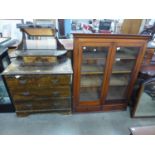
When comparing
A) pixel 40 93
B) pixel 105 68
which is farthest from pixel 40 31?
pixel 105 68

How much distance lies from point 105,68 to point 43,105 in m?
1.08

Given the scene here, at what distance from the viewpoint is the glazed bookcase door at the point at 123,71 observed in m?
1.83

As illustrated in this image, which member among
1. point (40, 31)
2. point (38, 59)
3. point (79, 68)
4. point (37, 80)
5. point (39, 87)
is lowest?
point (39, 87)

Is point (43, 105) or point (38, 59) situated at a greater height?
point (38, 59)

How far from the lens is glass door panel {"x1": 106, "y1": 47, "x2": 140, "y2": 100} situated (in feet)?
6.10

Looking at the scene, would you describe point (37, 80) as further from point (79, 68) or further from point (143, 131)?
point (143, 131)

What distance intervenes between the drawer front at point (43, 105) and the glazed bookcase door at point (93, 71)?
11.3 inches

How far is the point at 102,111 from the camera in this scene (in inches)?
88.6

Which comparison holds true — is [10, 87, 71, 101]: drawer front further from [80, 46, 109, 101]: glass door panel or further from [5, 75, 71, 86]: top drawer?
[80, 46, 109, 101]: glass door panel

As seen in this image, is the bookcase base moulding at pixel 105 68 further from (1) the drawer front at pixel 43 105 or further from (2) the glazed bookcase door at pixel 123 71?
(1) the drawer front at pixel 43 105

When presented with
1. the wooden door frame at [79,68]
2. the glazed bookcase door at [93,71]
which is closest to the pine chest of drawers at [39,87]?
the wooden door frame at [79,68]

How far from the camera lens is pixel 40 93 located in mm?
1852
